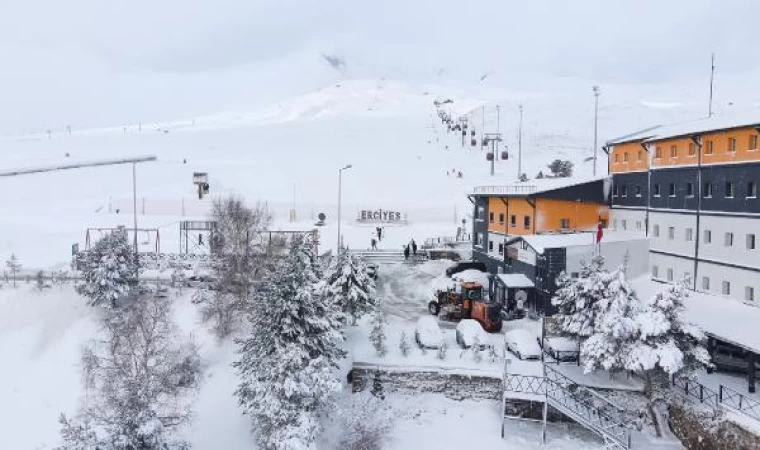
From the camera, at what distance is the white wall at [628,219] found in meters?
35.7

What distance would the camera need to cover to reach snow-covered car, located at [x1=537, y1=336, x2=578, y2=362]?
28.1 meters

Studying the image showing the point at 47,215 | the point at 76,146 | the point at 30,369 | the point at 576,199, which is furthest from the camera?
the point at 76,146

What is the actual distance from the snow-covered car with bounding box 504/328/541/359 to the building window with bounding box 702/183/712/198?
1064 centimetres

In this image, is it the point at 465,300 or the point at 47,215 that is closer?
the point at 465,300

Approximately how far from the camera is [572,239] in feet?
116

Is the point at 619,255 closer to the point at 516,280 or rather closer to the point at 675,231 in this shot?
the point at 675,231

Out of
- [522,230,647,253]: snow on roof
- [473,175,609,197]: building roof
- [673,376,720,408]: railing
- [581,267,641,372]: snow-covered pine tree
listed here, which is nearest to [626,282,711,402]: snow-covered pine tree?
[581,267,641,372]: snow-covered pine tree

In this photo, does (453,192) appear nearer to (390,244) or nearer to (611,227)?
(390,244)

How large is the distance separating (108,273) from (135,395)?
15535 millimetres

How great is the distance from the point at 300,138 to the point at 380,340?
87240 mm

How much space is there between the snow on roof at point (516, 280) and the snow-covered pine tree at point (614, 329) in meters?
8.77

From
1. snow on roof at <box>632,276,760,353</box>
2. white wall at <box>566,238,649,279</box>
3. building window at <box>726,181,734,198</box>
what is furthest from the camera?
white wall at <box>566,238,649,279</box>

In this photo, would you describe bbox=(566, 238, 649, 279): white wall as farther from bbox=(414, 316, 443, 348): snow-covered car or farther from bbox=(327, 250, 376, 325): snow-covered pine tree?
bbox=(327, 250, 376, 325): snow-covered pine tree

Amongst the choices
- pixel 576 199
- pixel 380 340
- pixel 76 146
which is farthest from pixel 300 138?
pixel 380 340
